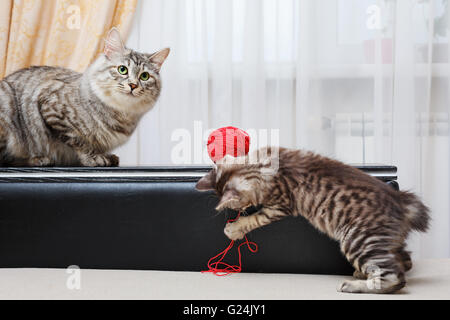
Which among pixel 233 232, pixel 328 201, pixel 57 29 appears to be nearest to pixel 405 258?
Result: pixel 328 201

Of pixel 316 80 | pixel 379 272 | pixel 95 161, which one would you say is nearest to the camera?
pixel 379 272

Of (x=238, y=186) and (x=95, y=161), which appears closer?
(x=238, y=186)

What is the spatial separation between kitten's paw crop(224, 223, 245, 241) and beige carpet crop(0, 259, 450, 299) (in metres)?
0.08

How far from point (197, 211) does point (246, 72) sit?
0.80 metres

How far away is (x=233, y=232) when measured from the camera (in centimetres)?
85

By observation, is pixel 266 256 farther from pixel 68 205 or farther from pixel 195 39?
pixel 195 39

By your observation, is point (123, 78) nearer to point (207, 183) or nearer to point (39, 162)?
point (39, 162)

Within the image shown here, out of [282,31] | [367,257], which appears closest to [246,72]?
[282,31]

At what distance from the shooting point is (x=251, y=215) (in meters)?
0.85

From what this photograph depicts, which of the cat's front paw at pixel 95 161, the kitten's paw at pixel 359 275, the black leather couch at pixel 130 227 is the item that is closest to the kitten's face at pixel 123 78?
the cat's front paw at pixel 95 161

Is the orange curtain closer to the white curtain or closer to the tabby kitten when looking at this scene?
the white curtain

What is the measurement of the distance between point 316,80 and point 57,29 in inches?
37.8

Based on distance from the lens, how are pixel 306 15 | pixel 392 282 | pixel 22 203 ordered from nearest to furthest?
pixel 392 282, pixel 22 203, pixel 306 15

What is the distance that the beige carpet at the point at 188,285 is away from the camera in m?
0.75
